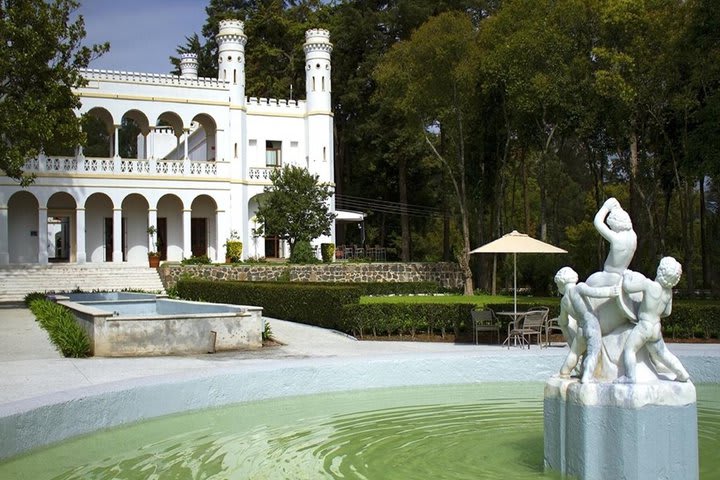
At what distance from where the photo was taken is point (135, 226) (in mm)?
41812

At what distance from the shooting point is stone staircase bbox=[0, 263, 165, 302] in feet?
108

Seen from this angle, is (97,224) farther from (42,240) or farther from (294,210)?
(294,210)

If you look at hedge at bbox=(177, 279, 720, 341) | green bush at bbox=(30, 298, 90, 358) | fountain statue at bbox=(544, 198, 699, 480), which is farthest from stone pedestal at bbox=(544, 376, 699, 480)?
hedge at bbox=(177, 279, 720, 341)

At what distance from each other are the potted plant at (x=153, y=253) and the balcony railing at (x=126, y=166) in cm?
286

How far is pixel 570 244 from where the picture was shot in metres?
41.7

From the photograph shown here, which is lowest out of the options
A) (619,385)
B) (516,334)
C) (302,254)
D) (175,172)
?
(516,334)

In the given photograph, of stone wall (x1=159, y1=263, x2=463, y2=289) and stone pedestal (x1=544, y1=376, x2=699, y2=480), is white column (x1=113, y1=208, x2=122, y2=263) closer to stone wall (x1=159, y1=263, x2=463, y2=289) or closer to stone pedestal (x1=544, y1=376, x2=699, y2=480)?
stone wall (x1=159, y1=263, x2=463, y2=289)

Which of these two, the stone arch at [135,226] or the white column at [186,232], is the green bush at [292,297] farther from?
the stone arch at [135,226]

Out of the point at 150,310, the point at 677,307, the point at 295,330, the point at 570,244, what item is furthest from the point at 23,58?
the point at 570,244

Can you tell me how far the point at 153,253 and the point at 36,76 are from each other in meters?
12.6

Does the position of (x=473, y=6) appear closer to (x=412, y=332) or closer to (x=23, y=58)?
(x=23, y=58)

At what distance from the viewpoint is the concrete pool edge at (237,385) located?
7.54 meters

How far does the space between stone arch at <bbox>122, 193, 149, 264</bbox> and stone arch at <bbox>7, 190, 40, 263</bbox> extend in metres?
4.13

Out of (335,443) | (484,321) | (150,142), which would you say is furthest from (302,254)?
(335,443)
